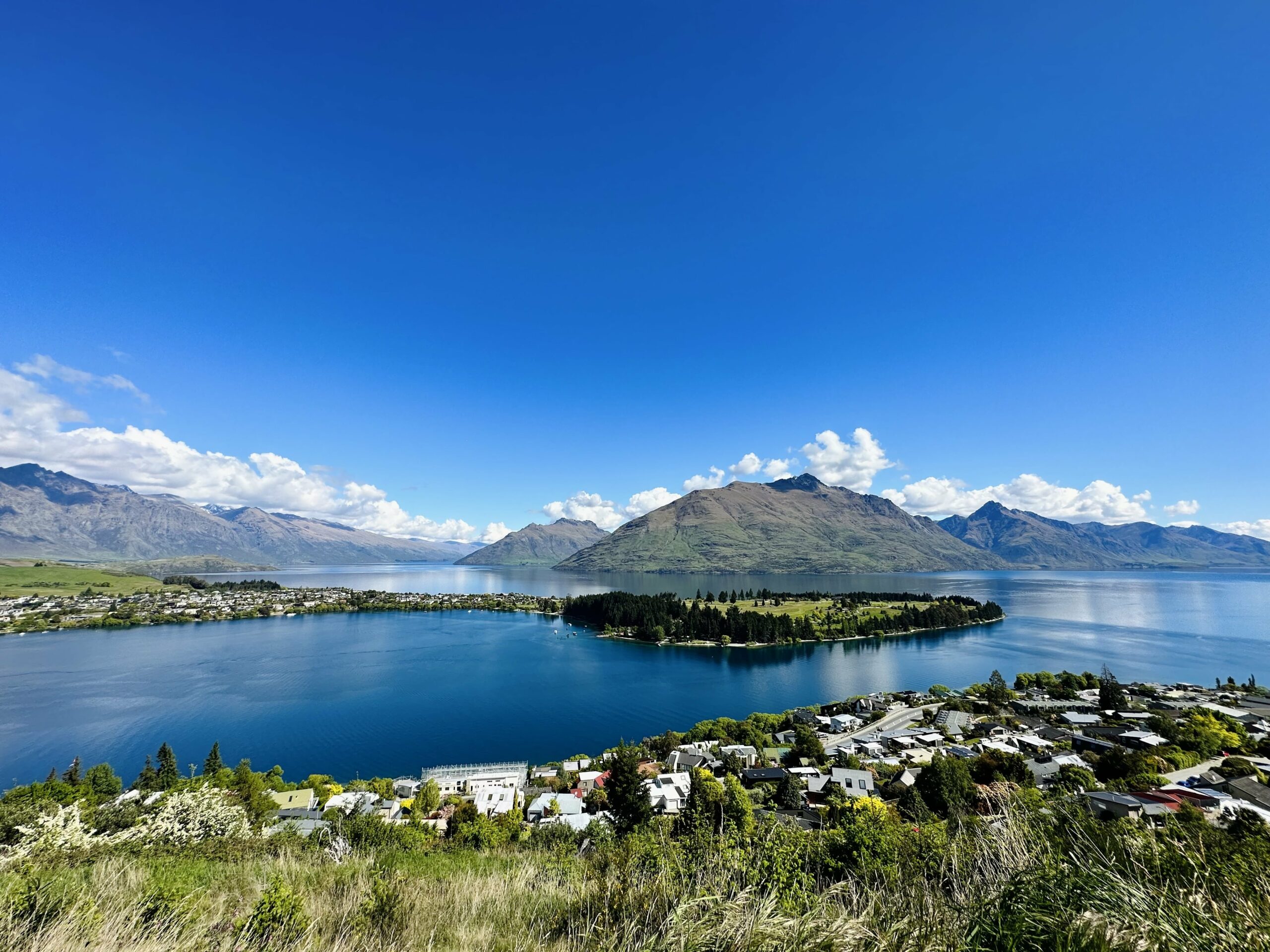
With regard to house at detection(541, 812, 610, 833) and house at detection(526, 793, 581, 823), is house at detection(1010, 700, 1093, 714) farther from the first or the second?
house at detection(526, 793, 581, 823)

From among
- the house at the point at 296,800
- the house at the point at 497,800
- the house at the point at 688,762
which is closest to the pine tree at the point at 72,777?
the house at the point at 296,800

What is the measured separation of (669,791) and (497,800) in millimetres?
7411

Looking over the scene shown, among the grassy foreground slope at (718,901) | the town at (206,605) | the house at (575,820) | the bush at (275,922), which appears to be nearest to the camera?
the grassy foreground slope at (718,901)

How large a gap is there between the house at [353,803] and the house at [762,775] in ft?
53.7

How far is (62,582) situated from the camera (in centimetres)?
11150

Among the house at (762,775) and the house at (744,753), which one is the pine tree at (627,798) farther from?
the house at (744,753)

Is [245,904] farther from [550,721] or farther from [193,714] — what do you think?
[193,714]

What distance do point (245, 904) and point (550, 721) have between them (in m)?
35.2

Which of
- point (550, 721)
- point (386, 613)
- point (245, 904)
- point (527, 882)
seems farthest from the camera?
point (386, 613)

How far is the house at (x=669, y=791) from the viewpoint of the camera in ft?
66.6

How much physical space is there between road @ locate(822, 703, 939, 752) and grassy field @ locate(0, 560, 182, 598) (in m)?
141

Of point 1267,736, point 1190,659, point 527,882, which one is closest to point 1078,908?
point 527,882

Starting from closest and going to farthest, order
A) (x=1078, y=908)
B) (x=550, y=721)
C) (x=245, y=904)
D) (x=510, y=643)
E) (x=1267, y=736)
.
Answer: (x=1078, y=908), (x=245, y=904), (x=1267, y=736), (x=550, y=721), (x=510, y=643)

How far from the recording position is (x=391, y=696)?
43.2m
